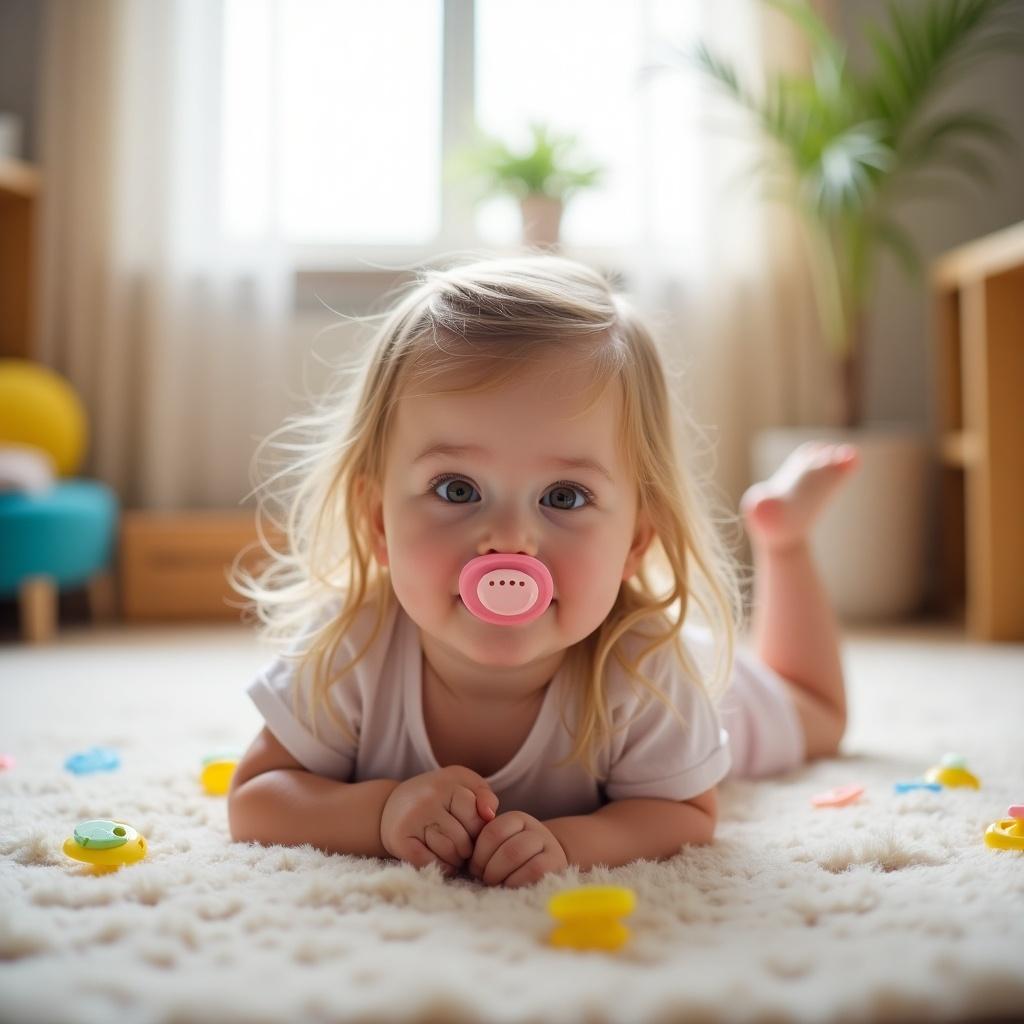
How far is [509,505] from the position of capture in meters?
0.78

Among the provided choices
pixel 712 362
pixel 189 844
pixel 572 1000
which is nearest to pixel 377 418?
pixel 189 844

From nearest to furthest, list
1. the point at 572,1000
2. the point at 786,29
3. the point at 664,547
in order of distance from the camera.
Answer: the point at 572,1000, the point at 664,547, the point at 786,29

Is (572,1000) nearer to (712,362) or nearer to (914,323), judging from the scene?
(712,362)

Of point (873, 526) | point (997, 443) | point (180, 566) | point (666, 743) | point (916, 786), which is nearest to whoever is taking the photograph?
point (666, 743)

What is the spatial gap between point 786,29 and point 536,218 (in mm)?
824

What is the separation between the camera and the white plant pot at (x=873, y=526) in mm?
2312

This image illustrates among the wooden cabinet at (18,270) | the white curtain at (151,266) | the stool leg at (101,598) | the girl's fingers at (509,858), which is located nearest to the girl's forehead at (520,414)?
the girl's fingers at (509,858)

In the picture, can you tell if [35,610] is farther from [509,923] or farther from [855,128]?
[855,128]

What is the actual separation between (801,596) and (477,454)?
0.60 metres

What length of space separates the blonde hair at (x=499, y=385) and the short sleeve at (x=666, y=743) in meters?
0.02

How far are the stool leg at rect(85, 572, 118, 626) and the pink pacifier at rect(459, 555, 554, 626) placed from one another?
6.35 feet

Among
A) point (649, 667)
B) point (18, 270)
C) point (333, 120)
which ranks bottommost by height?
point (649, 667)

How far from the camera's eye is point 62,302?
2721 mm

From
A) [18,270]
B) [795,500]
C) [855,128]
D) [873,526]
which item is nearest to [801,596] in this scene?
[795,500]
